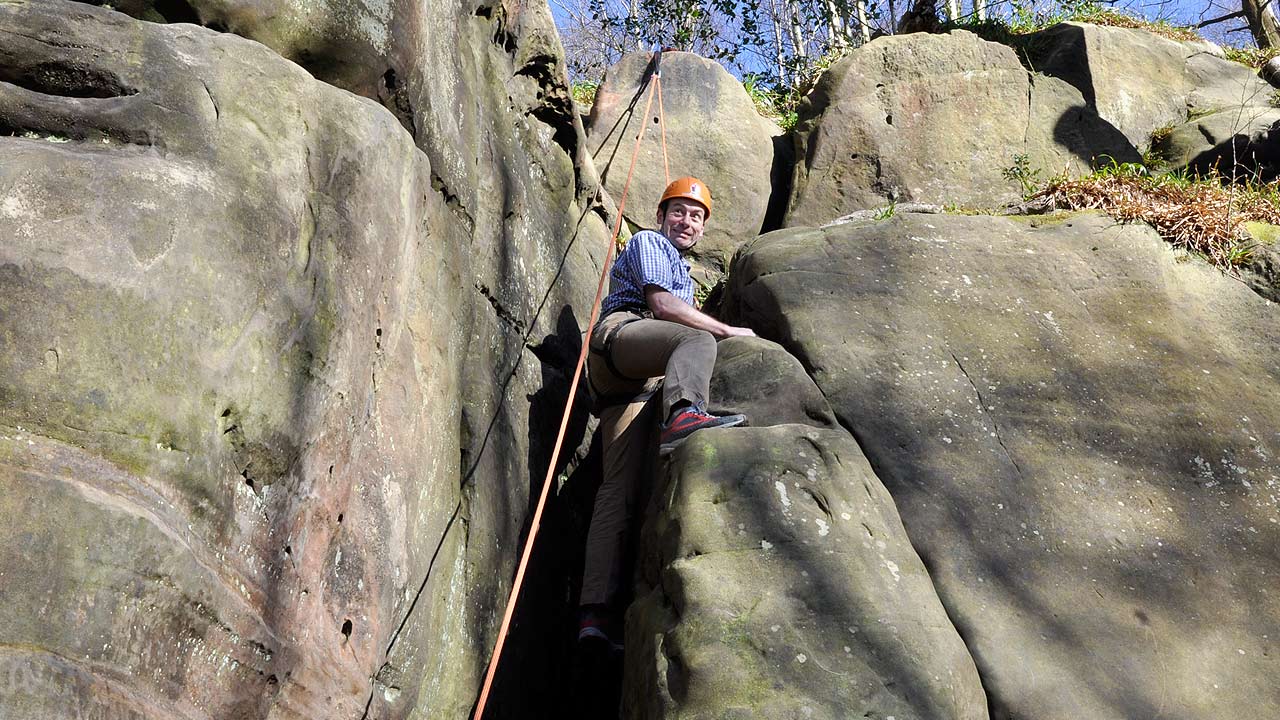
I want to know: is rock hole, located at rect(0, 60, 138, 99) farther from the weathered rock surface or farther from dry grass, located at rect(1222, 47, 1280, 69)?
dry grass, located at rect(1222, 47, 1280, 69)

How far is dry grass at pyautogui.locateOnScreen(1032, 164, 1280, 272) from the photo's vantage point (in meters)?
6.04

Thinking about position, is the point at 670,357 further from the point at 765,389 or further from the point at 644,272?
the point at 644,272

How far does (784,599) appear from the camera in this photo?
3818 millimetres

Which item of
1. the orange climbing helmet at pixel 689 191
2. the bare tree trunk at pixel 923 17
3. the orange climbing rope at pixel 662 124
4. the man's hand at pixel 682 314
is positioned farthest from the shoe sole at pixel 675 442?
the bare tree trunk at pixel 923 17

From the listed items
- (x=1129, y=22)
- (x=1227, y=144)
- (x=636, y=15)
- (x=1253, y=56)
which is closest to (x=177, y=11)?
(x=1227, y=144)

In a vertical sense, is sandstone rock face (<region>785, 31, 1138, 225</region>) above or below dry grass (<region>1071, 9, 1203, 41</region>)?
below

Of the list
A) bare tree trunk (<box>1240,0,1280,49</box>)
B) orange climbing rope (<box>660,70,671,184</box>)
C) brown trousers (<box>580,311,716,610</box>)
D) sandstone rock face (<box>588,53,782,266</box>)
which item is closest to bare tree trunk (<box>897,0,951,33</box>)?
sandstone rock face (<box>588,53,782,266</box>)

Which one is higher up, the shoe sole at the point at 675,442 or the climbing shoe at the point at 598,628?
the shoe sole at the point at 675,442

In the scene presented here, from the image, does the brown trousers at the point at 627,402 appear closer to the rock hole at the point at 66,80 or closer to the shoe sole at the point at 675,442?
the shoe sole at the point at 675,442

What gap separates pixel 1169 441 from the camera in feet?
16.7

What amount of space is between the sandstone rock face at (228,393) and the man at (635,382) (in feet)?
1.63

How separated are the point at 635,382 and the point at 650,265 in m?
0.64

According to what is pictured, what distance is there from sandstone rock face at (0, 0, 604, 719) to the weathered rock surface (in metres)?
1.00

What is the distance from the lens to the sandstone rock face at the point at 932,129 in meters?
8.45
